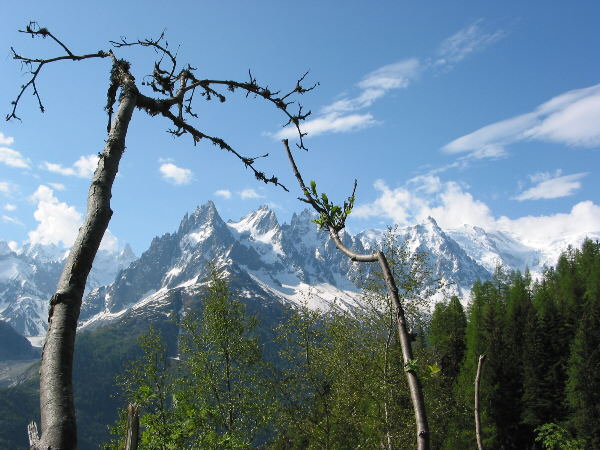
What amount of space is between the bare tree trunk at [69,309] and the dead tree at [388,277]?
3.79 ft

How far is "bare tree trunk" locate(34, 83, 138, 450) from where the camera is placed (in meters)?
2.22

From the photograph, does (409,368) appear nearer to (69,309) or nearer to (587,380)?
(69,309)

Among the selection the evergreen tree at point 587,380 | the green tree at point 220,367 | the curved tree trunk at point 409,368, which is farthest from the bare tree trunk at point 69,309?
the evergreen tree at point 587,380

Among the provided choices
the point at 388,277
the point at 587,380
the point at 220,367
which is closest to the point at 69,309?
the point at 388,277

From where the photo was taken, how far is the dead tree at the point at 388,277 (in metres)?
2.00

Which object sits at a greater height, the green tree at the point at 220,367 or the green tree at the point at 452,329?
the green tree at the point at 452,329

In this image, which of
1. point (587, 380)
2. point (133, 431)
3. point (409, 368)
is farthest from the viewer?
point (587, 380)

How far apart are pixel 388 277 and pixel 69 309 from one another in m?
1.63

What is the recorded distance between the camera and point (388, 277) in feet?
7.44

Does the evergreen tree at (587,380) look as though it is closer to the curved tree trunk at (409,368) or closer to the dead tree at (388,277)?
the dead tree at (388,277)

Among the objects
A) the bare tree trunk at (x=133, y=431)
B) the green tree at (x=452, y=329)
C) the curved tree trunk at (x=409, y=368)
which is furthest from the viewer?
the green tree at (x=452, y=329)

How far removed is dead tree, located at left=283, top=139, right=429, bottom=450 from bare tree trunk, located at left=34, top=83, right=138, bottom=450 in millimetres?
1155

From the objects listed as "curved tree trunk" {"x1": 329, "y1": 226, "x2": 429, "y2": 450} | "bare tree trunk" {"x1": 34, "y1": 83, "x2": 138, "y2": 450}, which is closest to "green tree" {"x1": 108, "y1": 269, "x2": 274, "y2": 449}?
"bare tree trunk" {"x1": 34, "y1": 83, "x2": 138, "y2": 450}

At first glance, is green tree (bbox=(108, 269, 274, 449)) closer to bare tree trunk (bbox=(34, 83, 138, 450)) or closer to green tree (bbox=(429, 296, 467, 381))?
bare tree trunk (bbox=(34, 83, 138, 450))
